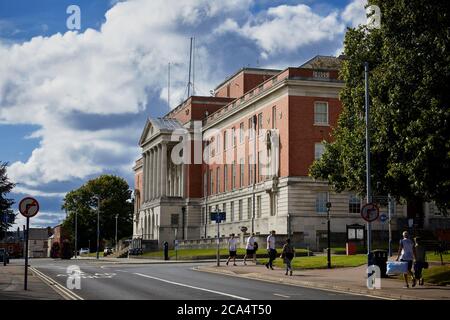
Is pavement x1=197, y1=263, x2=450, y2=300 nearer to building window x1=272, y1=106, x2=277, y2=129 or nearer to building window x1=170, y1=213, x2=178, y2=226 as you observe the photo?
building window x1=272, y1=106, x2=277, y2=129

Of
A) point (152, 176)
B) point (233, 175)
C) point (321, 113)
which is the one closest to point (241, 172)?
point (233, 175)

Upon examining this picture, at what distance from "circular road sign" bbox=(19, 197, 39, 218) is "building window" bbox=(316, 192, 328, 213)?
5007 centimetres

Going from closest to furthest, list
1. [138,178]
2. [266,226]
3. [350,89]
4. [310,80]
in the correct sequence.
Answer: [350,89] → [310,80] → [266,226] → [138,178]

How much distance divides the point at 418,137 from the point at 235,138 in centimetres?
6074

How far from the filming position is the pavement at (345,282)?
2508 centimetres

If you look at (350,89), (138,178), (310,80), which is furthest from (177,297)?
(138,178)

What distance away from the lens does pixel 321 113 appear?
247 ft

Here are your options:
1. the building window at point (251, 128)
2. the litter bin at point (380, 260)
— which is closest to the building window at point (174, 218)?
the building window at point (251, 128)

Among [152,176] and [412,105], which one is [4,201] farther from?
[152,176]

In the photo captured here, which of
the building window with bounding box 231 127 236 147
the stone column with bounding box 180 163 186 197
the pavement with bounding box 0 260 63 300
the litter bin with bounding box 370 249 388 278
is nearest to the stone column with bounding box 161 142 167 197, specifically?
the stone column with bounding box 180 163 186 197

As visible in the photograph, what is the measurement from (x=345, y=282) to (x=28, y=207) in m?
12.4

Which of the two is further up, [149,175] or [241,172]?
[149,175]

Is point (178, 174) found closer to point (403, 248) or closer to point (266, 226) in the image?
point (266, 226)

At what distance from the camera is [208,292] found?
26312 millimetres
